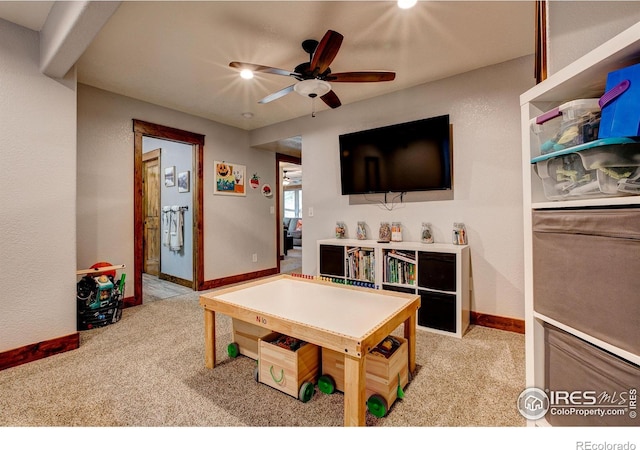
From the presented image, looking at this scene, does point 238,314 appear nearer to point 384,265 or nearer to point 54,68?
point 384,265

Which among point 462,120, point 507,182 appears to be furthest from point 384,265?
point 462,120

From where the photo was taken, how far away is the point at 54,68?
207cm

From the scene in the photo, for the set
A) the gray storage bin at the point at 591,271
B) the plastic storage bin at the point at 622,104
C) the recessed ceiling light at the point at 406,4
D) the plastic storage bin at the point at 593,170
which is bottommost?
the gray storage bin at the point at 591,271

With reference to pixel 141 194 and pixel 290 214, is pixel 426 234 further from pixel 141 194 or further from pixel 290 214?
pixel 290 214

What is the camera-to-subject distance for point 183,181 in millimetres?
4293

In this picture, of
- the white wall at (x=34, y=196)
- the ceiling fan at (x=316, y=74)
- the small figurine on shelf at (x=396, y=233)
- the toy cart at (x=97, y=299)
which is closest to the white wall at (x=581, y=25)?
the ceiling fan at (x=316, y=74)

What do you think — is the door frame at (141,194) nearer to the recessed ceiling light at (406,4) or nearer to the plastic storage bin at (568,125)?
the recessed ceiling light at (406,4)

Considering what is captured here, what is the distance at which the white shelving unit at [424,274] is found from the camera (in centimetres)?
245

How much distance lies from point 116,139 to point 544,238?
393cm

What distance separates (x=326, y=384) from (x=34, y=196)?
241cm

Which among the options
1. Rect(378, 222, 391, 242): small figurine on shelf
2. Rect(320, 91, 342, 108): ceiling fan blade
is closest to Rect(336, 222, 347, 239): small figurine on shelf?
Rect(378, 222, 391, 242): small figurine on shelf

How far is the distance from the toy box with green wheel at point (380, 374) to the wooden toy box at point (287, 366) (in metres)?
0.08

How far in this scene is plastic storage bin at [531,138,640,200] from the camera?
77 centimetres

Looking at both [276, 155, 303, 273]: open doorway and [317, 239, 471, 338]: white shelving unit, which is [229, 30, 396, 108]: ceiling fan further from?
[276, 155, 303, 273]: open doorway
